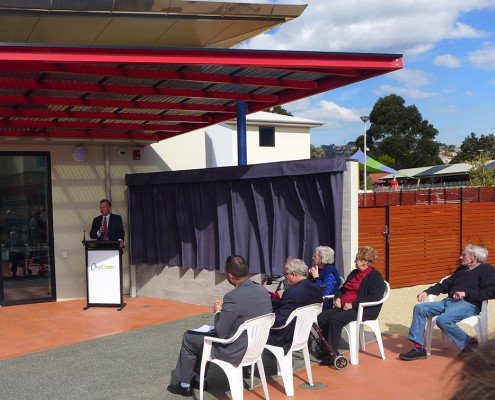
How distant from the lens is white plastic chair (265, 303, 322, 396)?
4.54 metres

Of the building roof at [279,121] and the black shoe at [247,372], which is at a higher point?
the building roof at [279,121]

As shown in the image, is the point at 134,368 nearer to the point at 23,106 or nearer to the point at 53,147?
the point at 23,106

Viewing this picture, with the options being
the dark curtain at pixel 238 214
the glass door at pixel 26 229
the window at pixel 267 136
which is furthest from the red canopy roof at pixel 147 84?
the window at pixel 267 136

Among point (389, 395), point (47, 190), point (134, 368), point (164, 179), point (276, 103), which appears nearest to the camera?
point (389, 395)

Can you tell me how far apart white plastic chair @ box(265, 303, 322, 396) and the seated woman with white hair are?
34.7 inches

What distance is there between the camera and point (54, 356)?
19.3 ft

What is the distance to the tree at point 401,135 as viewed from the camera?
61.9 metres

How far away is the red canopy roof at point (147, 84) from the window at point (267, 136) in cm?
810

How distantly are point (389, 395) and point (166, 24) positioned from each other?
7.11m

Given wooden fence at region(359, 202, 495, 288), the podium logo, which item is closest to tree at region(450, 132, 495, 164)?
wooden fence at region(359, 202, 495, 288)

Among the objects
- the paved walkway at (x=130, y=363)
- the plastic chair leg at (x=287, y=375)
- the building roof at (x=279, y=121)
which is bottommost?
the paved walkway at (x=130, y=363)

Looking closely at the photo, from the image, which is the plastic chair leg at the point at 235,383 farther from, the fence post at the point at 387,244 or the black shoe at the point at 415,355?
the fence post at the point at 387,244

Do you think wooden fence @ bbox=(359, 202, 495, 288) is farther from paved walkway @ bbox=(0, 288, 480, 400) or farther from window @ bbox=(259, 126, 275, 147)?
window @ bbox=(259, 126, 275, 147)

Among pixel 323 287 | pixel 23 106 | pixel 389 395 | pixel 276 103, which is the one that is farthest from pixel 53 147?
pixel 389 395
